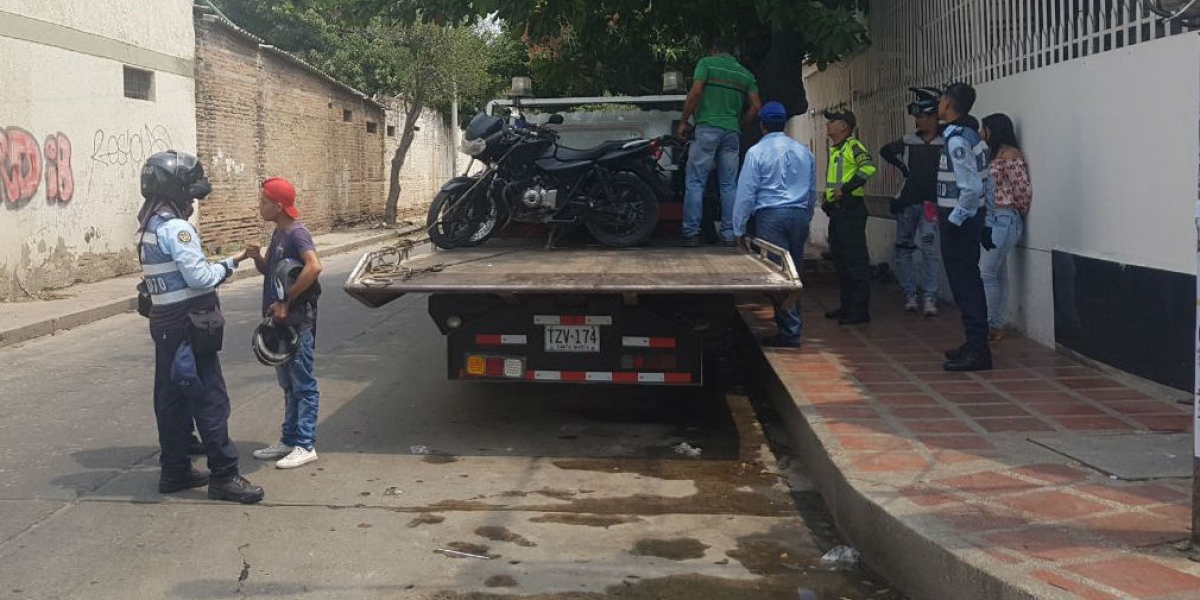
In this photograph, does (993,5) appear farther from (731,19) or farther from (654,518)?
(654,518)

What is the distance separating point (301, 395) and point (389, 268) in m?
0.97

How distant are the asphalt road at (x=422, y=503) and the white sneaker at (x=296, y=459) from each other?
4 cm

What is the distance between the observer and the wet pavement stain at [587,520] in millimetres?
5074

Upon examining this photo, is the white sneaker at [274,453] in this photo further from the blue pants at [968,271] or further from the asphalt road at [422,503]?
the blue pants at [968,271]

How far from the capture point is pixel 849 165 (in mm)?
8938

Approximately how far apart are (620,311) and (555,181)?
2.32m

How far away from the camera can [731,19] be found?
38.6ft

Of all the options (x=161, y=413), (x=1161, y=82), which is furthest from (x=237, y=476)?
(x=1161, y=82)

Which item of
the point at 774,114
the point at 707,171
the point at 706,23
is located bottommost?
the point at 707,171

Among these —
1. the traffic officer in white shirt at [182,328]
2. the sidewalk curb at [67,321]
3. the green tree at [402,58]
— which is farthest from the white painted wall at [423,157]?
the traffic officer in white shirt at [182,328]

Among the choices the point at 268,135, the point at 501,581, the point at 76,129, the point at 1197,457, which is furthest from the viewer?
the point at 268,135

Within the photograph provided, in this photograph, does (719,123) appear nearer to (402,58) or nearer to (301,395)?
(301,395)

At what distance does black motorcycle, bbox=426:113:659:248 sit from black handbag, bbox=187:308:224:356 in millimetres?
3159

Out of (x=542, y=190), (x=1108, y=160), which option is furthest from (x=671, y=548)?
(x=542, y=190)
